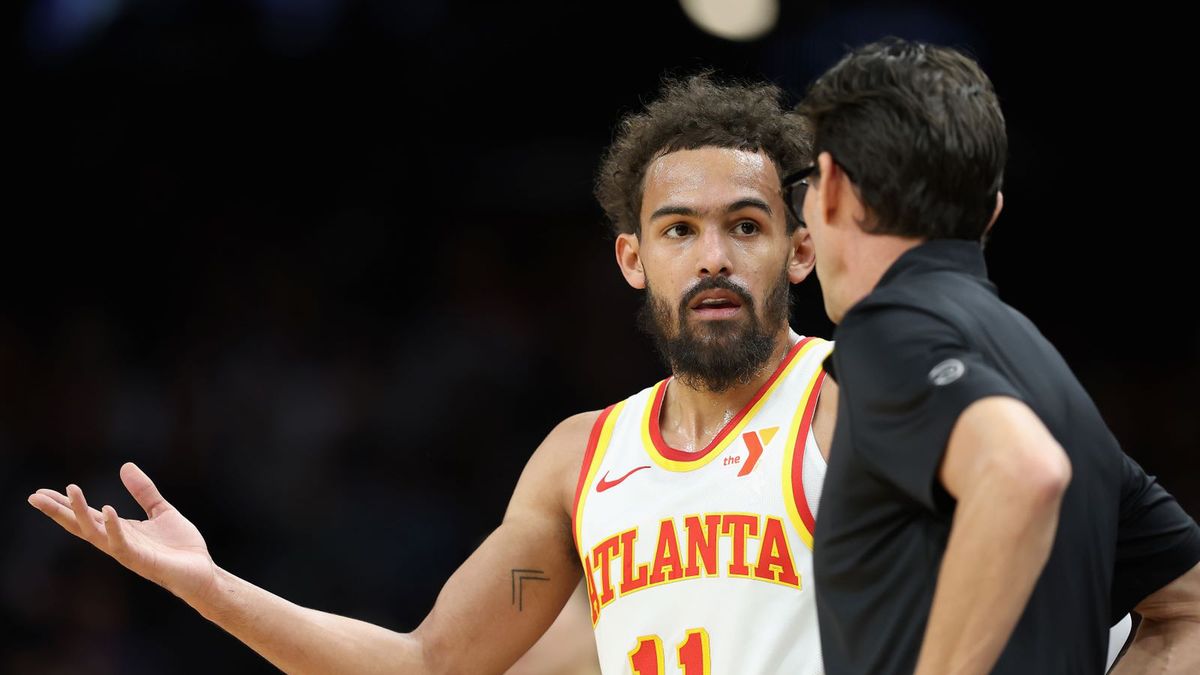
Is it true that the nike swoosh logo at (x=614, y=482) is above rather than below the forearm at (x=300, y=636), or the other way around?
above

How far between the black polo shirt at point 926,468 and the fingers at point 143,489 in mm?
1882

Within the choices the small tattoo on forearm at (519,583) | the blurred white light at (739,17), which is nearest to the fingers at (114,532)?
the small tattoo on forearm at (519,583)

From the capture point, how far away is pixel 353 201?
7383 millimetres

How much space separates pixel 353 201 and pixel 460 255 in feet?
2.10

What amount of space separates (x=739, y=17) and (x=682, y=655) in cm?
439

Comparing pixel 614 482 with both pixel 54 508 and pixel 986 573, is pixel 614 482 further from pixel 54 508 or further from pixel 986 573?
pixel 986 573

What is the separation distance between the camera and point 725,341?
3.53m

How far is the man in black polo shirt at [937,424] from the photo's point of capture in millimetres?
1936

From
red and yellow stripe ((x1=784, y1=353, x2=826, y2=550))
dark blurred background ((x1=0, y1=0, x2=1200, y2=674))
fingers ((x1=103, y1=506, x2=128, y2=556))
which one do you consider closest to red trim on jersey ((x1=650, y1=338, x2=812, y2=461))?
red and yellow stripe ((x1=784, y1=353, x2=826, y2=550))

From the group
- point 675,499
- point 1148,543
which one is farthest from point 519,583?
point 1148,543

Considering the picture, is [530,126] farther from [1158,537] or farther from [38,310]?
[1158,537]

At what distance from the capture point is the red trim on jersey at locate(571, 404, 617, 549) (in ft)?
11.9

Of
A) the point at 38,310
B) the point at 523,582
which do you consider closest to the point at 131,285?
the point at 38,310

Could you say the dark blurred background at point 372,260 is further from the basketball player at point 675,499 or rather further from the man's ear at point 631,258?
the basketball player at point 675,499
